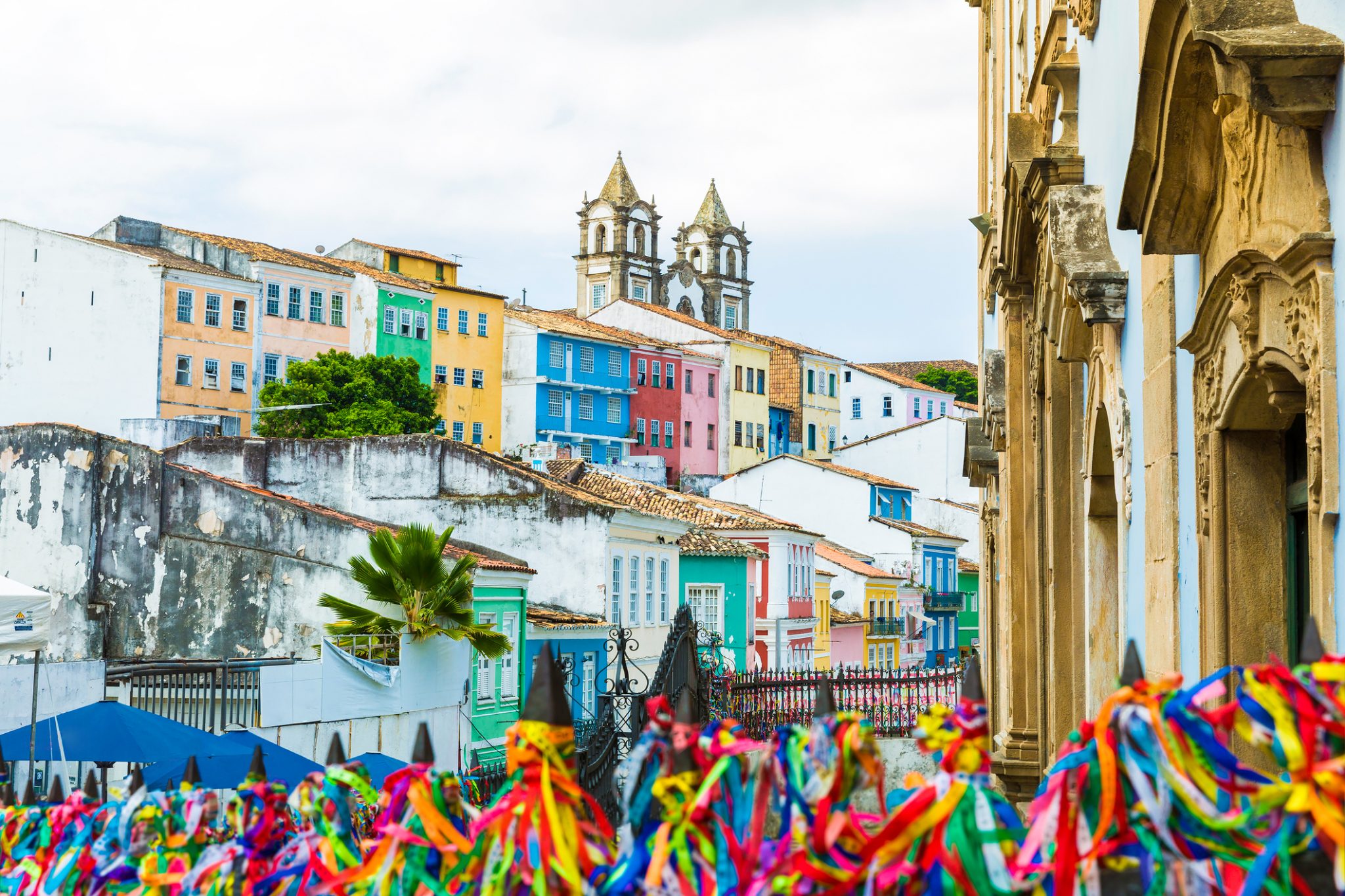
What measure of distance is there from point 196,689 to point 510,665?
11.8m

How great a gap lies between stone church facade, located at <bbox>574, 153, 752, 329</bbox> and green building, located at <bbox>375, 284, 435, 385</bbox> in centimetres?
5020

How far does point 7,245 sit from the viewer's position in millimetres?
58750

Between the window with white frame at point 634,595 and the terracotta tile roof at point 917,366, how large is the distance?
249 ft

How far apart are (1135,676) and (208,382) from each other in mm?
64219

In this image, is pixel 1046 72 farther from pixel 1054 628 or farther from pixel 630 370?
pixel 630 370

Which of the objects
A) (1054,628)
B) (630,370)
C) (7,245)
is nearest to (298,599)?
(1054,628)

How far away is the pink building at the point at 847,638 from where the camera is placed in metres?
59.2

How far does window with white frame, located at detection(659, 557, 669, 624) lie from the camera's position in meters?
41.1

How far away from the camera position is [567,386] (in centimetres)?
7875

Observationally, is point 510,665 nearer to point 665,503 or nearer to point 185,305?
point 665,503

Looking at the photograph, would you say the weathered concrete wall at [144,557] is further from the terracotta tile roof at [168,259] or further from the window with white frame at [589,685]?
the terracotta tile roof at [168,259]

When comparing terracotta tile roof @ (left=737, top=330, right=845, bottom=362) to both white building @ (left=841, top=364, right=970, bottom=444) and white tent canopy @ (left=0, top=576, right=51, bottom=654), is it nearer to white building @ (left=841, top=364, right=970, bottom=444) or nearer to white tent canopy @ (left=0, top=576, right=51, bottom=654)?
white building @ (left=841, top=364, right=970, bottom=444)

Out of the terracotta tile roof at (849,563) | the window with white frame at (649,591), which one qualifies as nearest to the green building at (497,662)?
the window with white frame at (649,591)

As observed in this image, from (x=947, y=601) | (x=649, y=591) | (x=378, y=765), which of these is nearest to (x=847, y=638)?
(x=947, y=601)
